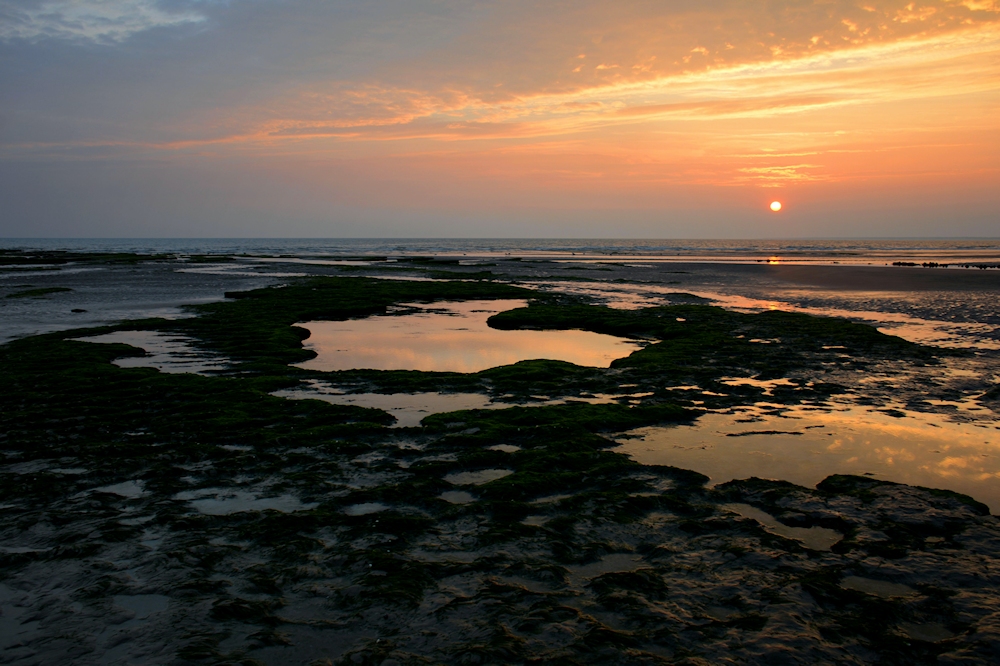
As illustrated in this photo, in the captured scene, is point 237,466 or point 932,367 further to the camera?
point 932,367

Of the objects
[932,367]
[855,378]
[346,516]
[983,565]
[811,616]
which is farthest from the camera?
[932,367]

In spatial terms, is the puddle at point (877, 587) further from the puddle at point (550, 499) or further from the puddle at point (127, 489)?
the puddle at point (127, 489)

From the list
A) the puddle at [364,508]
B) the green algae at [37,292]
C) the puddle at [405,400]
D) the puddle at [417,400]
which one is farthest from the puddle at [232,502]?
the green algae at [37,292]

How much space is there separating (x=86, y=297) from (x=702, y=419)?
35.1 meters

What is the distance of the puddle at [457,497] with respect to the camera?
8.38 m

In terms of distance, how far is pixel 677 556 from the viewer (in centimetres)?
693

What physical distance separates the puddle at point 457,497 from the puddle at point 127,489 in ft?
12.8

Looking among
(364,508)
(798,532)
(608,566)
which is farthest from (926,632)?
(364,508)

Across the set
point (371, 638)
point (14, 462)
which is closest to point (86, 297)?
point (14, 462)

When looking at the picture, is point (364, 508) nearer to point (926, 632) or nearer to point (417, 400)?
point (417, 400)

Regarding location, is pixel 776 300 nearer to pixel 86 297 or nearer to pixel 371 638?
pixel 371 638

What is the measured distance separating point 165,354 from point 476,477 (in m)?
13.3

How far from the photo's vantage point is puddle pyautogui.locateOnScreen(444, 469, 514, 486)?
29.8 feet

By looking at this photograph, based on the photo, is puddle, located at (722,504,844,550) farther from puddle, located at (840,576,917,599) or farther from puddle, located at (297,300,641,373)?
puddle, located at (297,300,641,373)
